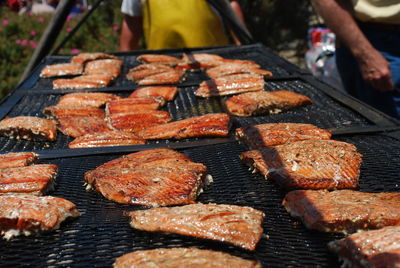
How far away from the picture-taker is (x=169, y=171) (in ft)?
7.79

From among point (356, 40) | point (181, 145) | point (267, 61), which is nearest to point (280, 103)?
point (181, 145)

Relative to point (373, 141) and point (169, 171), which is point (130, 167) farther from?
point (373, 141)

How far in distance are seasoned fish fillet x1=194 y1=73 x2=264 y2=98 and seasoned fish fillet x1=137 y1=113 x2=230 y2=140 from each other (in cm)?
76

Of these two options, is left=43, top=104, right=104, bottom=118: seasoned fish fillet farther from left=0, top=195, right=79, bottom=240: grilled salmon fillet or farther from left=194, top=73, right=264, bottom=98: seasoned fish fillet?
left=0, top=195, right=79, bottom=240: grilled salmon fillet

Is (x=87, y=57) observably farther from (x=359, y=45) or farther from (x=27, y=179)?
(x=359, y=45)

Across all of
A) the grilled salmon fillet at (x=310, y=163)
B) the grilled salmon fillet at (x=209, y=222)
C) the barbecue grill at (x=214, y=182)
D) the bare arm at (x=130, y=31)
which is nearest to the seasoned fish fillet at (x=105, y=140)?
the barbecue grill at (x=214, y=182)

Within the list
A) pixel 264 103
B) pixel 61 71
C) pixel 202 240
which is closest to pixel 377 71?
pixel 264 103

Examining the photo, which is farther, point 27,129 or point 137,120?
point 137,120

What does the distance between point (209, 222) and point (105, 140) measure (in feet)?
4.62

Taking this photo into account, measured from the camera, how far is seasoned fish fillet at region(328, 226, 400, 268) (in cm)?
157

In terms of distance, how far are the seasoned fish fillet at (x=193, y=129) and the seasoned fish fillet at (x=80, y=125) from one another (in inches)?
14.6

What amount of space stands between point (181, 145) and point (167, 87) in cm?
133

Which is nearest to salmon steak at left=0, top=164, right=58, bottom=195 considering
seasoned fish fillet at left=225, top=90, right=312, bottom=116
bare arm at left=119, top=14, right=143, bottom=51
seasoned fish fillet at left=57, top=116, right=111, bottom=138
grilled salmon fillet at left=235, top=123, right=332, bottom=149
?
seasoned fish fillet at left=57, top=116, right=111, bottom=138

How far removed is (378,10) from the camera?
4.13 m
